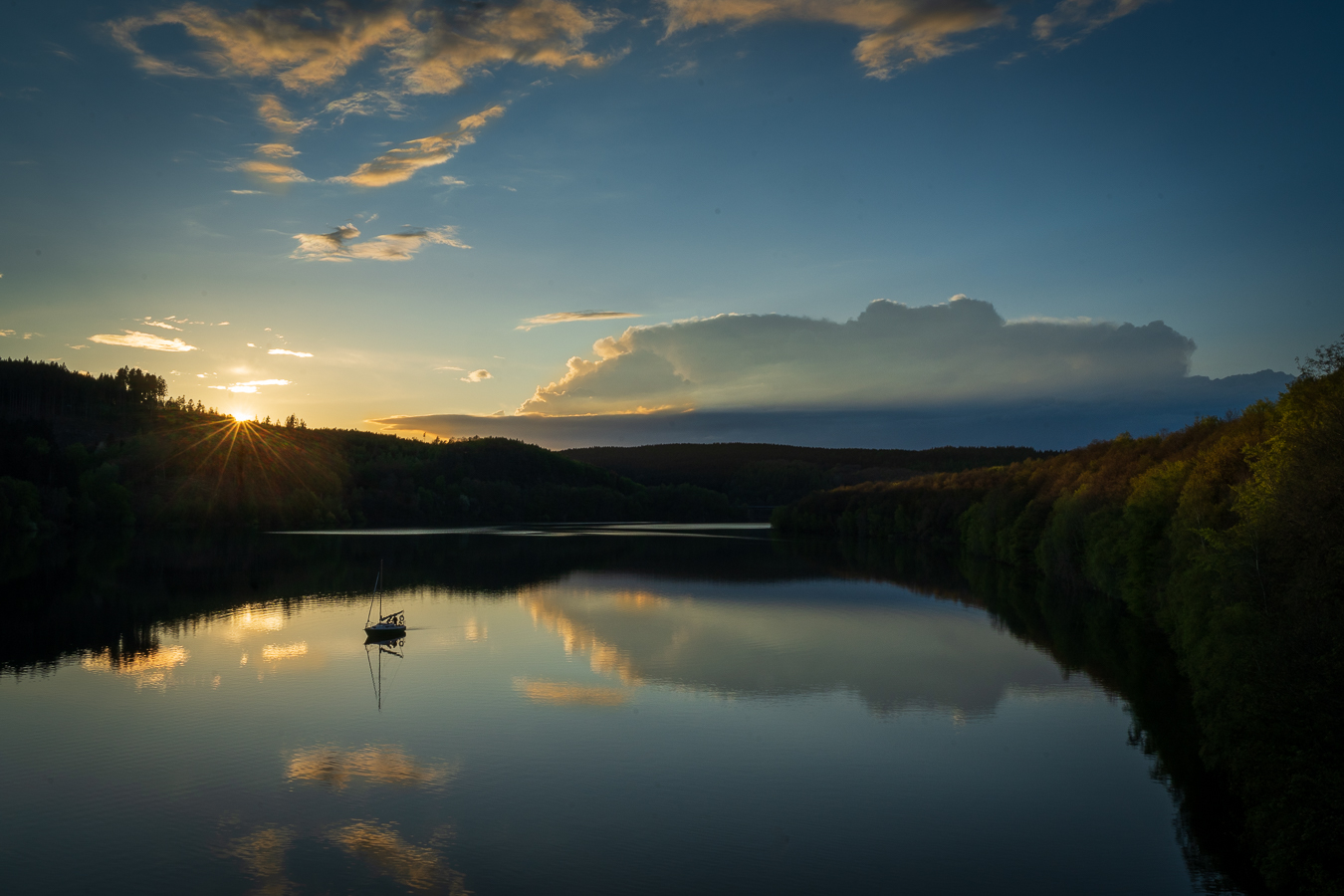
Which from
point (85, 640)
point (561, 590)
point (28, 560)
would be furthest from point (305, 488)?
point (85, 640)

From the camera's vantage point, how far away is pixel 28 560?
70.2m

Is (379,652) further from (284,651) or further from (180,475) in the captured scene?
(180,475)

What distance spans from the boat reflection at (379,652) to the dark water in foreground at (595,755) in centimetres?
29

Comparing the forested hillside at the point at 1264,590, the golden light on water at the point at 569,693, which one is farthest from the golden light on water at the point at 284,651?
the forested hillside at the point at 1264,590

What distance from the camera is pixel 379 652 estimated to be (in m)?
36.8

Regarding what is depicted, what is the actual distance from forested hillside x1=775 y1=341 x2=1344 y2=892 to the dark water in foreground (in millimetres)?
1644

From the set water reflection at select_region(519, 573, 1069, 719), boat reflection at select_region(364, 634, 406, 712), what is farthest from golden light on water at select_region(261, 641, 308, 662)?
Result: water reflection at select_region(519, 573, 1069, 719)

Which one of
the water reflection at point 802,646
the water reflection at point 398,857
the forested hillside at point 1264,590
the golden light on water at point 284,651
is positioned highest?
the forested hillside at point 1264,590

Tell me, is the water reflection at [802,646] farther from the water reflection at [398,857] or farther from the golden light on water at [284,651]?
the water reflection at [398,857]

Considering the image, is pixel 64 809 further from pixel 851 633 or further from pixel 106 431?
pixel 106 431

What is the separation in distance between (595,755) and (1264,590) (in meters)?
16.5

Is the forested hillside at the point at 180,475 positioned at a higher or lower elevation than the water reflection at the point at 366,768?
higher

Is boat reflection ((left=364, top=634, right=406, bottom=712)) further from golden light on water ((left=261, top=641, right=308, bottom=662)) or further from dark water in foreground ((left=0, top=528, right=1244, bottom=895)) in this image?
golden light on water ((left=261, top=641, right=308, bottom=662))

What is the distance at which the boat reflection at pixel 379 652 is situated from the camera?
30859mm
